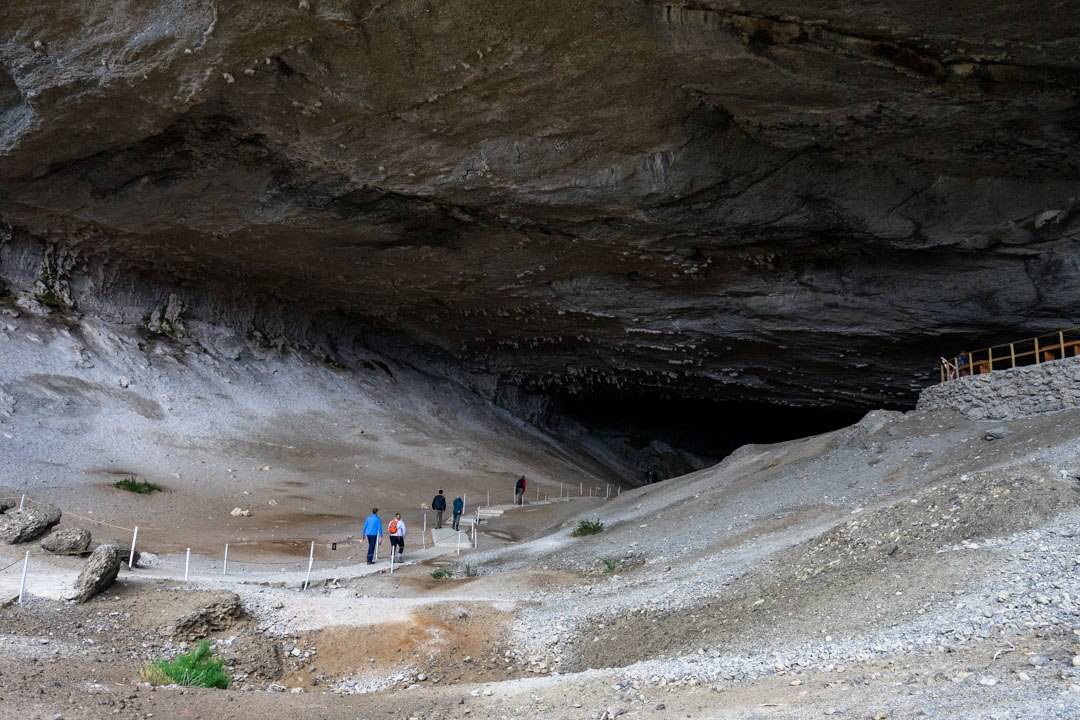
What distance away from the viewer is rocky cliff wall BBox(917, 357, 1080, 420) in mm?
18078

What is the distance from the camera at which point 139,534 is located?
2031cm

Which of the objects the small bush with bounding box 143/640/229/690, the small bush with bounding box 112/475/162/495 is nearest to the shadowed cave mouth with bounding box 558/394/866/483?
the small bush with bounding box 112/475/162/495

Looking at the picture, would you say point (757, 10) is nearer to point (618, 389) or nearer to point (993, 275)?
point (993, 275)

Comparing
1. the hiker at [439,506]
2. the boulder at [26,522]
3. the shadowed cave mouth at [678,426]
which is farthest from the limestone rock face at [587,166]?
the shadowed cave mouth at [678,426]

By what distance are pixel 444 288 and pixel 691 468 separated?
83.3 feet

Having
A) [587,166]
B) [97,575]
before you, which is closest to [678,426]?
[587,166]

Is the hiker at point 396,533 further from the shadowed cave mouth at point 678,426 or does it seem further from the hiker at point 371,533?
the shadowed cave mouth at point 678,426

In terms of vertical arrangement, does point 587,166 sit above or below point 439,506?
above

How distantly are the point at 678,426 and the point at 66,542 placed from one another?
4359 centimetres

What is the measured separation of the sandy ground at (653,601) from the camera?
709cm

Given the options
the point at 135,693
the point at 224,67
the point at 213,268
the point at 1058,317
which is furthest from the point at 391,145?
the point at 1058,317

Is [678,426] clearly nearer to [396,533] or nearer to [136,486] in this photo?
[136,486]

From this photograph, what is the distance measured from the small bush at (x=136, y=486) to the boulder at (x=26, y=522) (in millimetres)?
7784

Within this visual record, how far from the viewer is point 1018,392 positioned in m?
19.0
